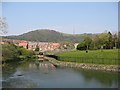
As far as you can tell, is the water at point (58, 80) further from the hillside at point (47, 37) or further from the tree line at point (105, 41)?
the hillside at point (47, 37)

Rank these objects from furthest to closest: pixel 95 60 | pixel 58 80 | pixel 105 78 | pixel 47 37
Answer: pixel 47 37 → pixel 95 60 → pixel 105 78 → pixel 58 80

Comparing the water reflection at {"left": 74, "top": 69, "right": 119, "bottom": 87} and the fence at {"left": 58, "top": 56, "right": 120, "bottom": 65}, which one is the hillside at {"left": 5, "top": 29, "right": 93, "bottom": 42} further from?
the water reflection at {"left": 74, "top": 69, "right": 119, "bottom": 87}

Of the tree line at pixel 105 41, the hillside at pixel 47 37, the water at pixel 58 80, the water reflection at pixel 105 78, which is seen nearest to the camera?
the water at pixel 58 80

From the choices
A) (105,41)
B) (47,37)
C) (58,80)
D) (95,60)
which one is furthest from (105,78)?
(47,37)

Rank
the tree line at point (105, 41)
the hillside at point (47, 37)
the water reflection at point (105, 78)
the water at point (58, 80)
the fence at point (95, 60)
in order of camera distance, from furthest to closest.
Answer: the hillside at point (47, 37) < the tree line at point (105, 41) < the fence at point (95, 60) < the water reflection at point (105, 78) < the water at point (58, 80)

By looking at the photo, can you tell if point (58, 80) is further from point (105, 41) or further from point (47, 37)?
point (47, 37)

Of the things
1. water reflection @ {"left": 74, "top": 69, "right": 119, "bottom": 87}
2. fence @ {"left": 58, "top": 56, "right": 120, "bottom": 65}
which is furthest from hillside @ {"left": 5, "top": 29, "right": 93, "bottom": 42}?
water reflection @ {"left": 74, "top": 69, "right": 119, "bottom": 87}

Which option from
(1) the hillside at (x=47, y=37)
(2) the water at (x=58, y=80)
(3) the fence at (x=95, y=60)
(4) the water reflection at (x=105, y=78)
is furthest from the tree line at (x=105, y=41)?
(1) the hillside at (x=47, y=37)

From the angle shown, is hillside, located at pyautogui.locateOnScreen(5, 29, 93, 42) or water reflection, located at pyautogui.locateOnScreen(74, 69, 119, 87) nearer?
water reflection, located at pyautogui.locateOnScreen(74, 69, 119, 87)

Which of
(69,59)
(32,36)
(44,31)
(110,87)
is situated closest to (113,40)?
(69,59)

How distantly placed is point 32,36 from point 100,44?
363 ft

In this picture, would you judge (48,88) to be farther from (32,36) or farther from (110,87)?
(32,36)

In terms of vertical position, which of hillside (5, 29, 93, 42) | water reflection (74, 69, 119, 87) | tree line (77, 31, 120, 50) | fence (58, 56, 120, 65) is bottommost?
water reflection (74, 69, 119, 87)

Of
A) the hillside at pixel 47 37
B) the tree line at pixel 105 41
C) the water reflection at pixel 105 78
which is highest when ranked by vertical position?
the hillside at pixel 47 37
